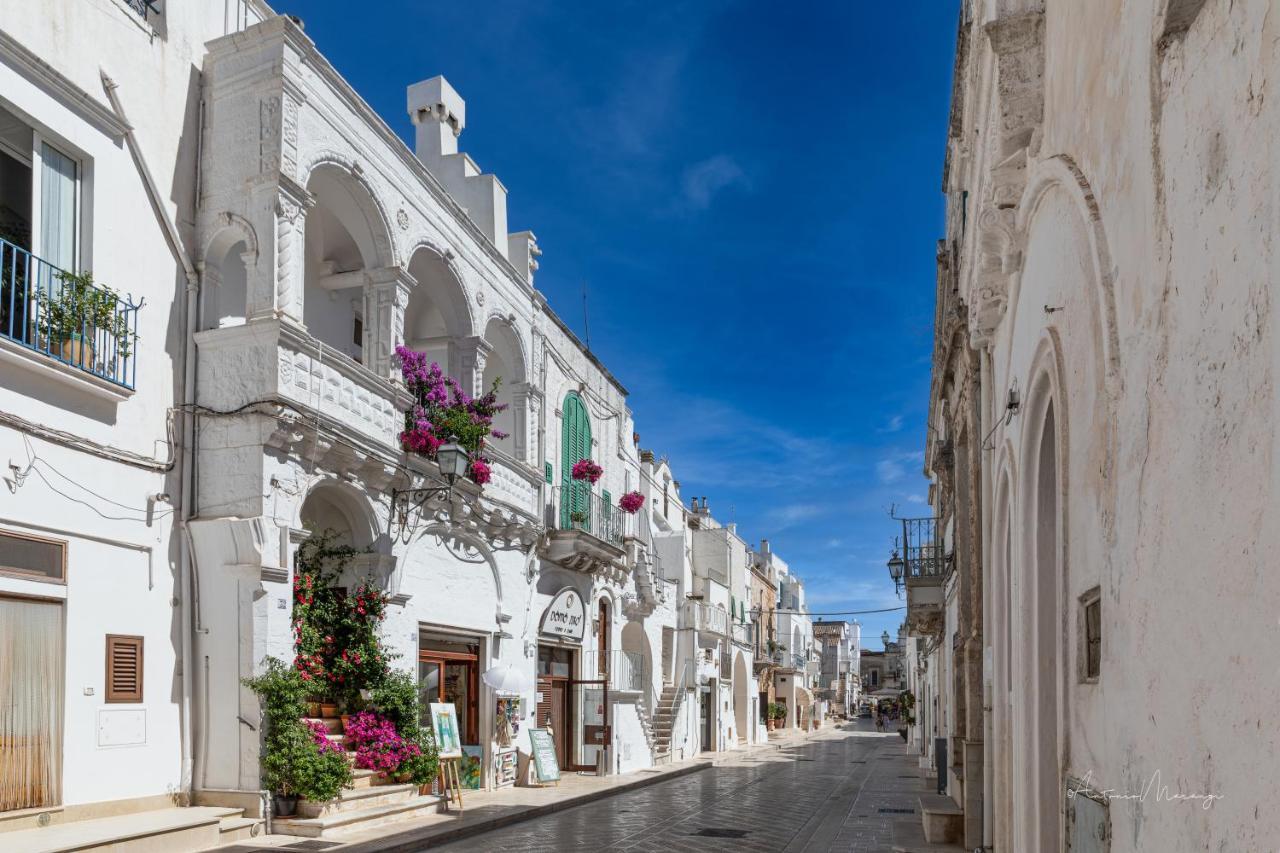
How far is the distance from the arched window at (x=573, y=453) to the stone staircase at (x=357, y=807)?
7813mm

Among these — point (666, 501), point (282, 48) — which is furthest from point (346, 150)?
point (666, 501)

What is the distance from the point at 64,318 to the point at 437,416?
582cm

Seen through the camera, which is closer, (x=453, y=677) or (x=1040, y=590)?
(x=1040, y=590)

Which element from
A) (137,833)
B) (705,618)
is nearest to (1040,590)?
(137,833)

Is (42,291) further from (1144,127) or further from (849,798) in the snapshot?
(849,798)

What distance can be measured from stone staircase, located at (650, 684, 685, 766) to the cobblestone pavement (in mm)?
1185

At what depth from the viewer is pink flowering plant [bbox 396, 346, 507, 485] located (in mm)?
14836

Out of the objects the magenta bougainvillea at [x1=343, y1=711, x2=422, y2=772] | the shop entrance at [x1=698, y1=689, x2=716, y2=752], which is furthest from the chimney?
the shop entrance at [x1=698, y1=689, x2=716, y2=752]

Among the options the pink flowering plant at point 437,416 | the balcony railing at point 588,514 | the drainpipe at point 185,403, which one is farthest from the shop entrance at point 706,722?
the drainpipe at point 185,403

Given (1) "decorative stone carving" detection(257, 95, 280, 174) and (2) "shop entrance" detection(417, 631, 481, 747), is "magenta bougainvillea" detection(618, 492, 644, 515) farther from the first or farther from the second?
(1) "decorative stone carving" detection(257, 95, 280, 174)

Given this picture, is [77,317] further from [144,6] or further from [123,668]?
[144,6]

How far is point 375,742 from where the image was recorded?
13.4 metres

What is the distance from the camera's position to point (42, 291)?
1009 centimetres

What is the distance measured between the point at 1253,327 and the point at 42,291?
10.3 metres
